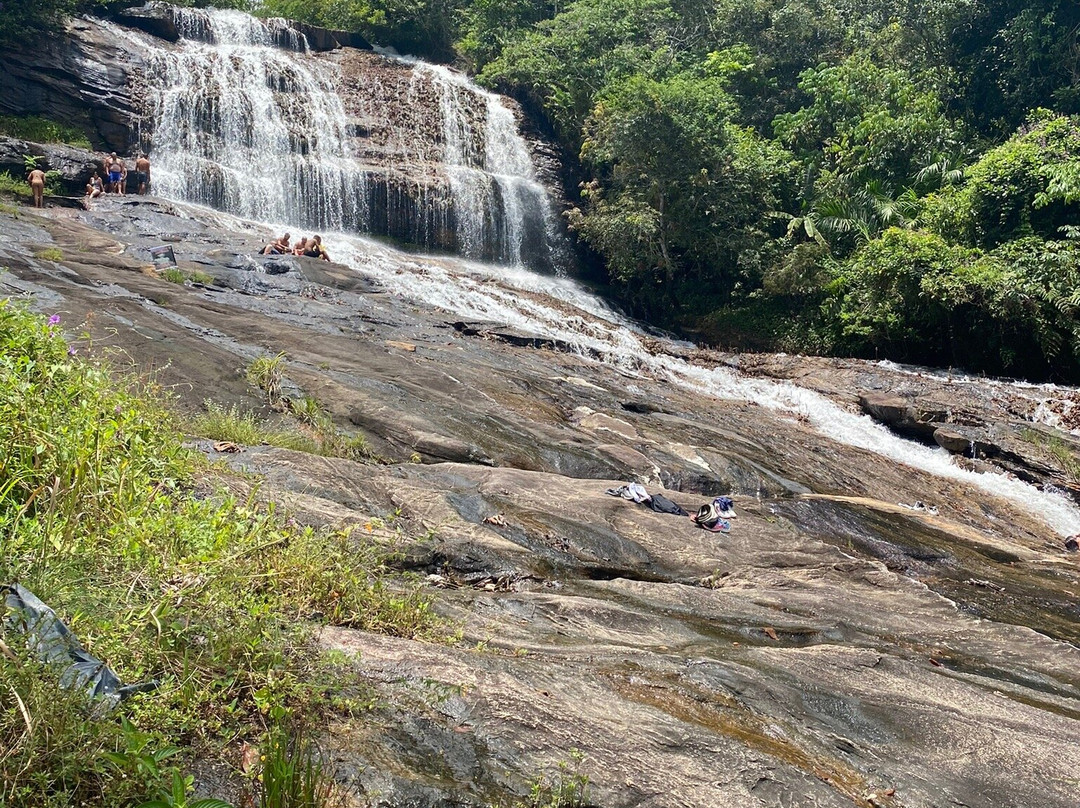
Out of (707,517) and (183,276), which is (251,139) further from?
(707,517)

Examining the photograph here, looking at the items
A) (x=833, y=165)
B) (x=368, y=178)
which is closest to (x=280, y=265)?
(x=368, y=178)

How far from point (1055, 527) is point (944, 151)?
1610cm

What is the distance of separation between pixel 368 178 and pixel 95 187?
7.27 metres

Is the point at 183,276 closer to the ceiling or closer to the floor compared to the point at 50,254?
closer to the floor

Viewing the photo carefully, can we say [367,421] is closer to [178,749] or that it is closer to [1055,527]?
[178,749]

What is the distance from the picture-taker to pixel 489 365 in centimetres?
1225

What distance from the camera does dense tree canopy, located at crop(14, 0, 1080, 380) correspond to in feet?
61.6

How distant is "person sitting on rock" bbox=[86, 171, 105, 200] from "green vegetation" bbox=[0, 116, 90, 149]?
2.35m

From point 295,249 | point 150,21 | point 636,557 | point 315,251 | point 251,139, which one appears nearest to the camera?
point 636,557

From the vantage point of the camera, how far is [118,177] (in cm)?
1978

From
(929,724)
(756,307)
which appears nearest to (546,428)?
(929,724)

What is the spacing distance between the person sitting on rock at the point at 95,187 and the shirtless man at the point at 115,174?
26cm

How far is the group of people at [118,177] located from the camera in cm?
1953

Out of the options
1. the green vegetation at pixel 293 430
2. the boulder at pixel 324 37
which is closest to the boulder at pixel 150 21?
the boulder at pixel 324 37
